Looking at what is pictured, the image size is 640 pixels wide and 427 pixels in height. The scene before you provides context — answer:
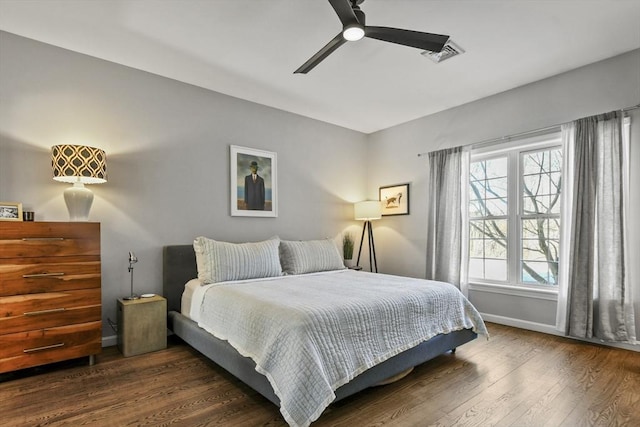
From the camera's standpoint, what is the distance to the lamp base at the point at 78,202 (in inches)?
108

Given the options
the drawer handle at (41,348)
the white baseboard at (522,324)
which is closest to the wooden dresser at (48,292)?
the drawer handle at (41,348)

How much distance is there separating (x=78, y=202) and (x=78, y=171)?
0.85 ft

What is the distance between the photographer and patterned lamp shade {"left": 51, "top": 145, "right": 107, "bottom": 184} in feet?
8.79

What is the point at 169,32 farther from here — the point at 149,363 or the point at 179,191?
the point at 149,363

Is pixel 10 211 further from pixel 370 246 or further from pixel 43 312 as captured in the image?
pixel 370 246

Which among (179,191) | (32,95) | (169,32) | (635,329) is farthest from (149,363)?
(635,329)

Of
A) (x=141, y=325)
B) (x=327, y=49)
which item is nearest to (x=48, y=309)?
(x=141, y=325)

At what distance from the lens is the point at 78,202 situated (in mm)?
2768

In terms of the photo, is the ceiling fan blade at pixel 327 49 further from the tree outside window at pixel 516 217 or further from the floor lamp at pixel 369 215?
the tree outside window at pixel 516 217

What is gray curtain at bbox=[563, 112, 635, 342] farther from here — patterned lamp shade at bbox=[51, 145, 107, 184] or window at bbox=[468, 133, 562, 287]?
patterned lamp shade at bbox=[51, 145, 107, 184]

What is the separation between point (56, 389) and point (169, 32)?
9.00ft

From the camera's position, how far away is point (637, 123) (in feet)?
9.87

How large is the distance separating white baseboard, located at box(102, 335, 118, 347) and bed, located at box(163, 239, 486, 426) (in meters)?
0.47

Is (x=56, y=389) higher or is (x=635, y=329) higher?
(x=635, y=329)
